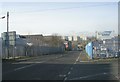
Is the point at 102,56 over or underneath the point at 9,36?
underneath

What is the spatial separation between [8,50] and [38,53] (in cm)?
2908

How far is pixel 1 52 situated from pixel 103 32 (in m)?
21.8

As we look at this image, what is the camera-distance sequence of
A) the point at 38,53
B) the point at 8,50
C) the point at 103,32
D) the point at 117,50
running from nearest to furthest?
the point at 117,50
the point at 8,50
the point at 103,32
the point at 38,53

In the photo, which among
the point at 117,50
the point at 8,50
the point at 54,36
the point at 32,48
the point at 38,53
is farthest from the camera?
the point at 54,36

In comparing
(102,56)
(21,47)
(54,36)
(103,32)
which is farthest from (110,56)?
(54,36)

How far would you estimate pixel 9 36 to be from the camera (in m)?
49.0

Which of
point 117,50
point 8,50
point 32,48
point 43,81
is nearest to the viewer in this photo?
point 43,81

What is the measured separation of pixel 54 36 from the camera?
155250 mm

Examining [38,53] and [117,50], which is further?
[38,53]

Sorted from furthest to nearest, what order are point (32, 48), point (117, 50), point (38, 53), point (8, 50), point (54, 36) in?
point (54, 36) < point (38, 53) < point (32, 48) < point (8, 50) < point (117, 50)

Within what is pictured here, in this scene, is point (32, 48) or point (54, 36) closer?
point (32, 48)

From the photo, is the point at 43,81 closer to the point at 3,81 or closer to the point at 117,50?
the point at 3,81

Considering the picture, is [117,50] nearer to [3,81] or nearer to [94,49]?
[94,49]

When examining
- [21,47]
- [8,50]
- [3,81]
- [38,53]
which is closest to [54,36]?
[38,53]
